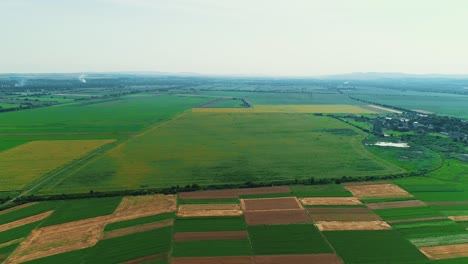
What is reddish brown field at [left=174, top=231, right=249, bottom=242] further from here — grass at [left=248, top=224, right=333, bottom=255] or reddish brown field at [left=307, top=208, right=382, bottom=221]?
reddish brown field at [left=307, top=208, right=382, bottom=221]

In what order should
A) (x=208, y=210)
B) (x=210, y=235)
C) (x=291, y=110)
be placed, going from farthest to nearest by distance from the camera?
(x=291, y=110) < (x=208, y=210) < (x=210, y=235)

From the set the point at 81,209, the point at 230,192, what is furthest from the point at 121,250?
the point at 230,192

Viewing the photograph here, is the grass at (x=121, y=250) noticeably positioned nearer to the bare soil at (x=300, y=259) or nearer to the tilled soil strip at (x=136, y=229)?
the tilled soil strip at (x=136, y=229)

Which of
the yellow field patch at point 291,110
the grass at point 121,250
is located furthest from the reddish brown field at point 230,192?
the yellow field patch at point 291,110

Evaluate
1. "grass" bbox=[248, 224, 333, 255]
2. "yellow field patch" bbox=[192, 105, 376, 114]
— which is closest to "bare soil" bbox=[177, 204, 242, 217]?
"grass" bbox=[248, 224, 333, 255]

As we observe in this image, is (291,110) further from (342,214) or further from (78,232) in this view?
(78,232)
